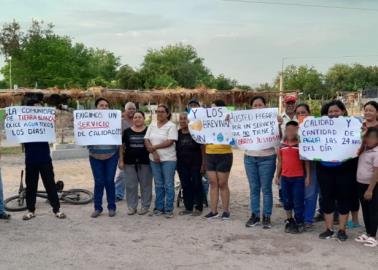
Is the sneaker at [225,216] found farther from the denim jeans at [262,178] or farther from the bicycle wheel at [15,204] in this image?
the bicycle wheel at [15,204]

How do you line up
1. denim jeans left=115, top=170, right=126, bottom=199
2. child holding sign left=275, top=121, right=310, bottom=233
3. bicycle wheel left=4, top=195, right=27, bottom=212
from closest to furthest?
child holding sign left=275, top=121, right=310, bottom=233 < bicycle wheel left=4, top=195, right=27, bottom=212 < denim jeans left=115, top=170, right=126, bottom=199

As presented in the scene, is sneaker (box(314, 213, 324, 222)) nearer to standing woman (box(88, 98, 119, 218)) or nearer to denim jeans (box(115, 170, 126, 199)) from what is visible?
standing woman (box(88, 98, 119, 218))

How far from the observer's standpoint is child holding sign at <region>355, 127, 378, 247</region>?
5.71 metres

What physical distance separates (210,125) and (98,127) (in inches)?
71.4

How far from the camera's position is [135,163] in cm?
745

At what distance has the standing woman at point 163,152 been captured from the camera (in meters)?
7.18

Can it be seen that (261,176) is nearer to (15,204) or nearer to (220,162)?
(220,162)

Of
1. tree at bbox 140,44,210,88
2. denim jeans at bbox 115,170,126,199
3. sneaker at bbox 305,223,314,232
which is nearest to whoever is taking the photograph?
sneaker at bbox 305,223,314,232

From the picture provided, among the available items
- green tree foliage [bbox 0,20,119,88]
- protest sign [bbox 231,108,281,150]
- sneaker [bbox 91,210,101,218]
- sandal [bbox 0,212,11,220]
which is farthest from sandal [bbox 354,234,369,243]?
green tree foliage [bbox 0,20,119,88]

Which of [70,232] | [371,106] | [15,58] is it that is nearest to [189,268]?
[70,232]

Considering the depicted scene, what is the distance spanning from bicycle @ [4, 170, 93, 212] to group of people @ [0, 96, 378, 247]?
71 cm

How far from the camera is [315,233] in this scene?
635cm

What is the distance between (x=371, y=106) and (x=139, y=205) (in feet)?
14.1

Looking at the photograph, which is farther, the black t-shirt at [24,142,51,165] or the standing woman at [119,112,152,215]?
the standing woman at [119,112,152,215]
